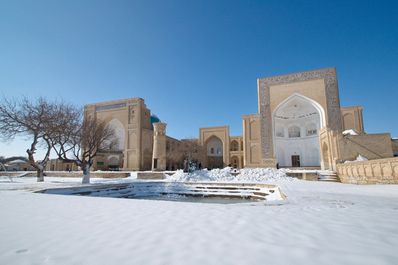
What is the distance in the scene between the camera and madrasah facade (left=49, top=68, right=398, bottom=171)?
15.9 metres

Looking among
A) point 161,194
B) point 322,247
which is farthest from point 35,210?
point 161,194

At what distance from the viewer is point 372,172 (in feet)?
33.5

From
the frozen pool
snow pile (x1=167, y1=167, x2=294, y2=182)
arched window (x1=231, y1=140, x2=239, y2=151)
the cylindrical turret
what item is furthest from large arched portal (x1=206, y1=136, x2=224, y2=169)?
the frozen pool

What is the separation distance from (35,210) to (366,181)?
42.9ft

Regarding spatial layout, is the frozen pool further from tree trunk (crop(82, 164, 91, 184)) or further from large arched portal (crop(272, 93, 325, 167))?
large arched portal (crop(272, 93, 325, 167))

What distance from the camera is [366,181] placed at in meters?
10.6

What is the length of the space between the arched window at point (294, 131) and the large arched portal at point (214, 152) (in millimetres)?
11626

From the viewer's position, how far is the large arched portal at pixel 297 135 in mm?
22406

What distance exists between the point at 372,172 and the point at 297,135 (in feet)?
46.1

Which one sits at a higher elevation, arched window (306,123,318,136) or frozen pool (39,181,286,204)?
arched window (306,123,318,136)

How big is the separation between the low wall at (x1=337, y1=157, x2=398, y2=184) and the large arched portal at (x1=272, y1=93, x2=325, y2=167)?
32.6 feet

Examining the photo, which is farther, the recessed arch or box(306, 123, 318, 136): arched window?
the recessed arch

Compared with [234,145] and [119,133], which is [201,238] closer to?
[119,133]

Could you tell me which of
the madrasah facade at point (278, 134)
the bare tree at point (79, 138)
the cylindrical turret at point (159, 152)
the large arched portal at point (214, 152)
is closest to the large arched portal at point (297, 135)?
the madrasah facade at point (278, 134)
